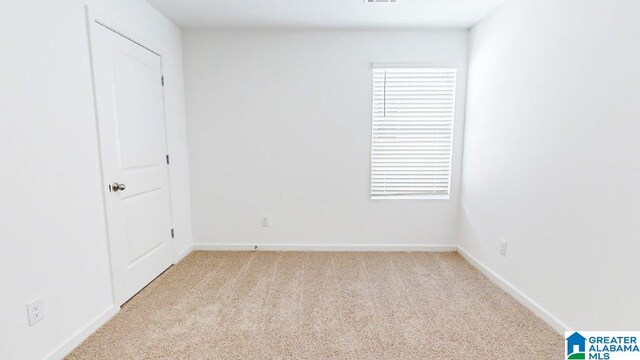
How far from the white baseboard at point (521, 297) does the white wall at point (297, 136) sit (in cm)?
60

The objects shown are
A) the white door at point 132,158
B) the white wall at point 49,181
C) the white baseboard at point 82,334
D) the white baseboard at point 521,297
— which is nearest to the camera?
the white wall at point 49,181

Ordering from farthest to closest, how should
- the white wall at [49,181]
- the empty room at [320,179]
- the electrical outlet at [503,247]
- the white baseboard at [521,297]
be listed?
1. the electrical outlet at [503,247]
2. the white baseboard at [521,297]
3. the empty room at [320,179]
4. the white wall at [49,181]

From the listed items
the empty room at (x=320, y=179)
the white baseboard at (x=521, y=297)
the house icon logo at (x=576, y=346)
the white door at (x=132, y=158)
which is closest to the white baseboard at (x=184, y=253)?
the empty room at (x=320, y=179)

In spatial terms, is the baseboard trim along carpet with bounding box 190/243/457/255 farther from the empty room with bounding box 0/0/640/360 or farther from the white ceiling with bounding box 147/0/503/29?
the white ceiling with bounding box 147/0/503/29

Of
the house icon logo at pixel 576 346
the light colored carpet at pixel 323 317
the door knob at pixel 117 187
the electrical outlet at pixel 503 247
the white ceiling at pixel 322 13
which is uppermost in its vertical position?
the white ceiling at pixel 322 13

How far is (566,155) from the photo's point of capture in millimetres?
1895

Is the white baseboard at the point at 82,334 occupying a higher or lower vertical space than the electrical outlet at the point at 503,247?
lower

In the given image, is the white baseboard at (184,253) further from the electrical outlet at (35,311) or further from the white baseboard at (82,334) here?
the electrical outlet at (35,311)

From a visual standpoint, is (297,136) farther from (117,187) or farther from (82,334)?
(82,334)

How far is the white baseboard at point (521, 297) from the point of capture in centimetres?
197

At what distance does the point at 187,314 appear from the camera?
221 centimetres

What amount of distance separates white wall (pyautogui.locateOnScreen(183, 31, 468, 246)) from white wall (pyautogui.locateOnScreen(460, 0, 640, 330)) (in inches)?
29.0

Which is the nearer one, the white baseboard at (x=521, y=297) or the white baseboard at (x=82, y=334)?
the white baseboard at (x=82, y=334)

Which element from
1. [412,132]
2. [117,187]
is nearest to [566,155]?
[412,132]
